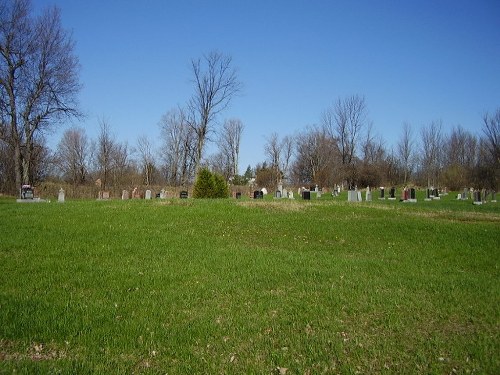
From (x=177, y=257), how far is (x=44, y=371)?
5.16 m

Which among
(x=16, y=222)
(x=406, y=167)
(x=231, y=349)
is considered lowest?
(x=231, y=349)

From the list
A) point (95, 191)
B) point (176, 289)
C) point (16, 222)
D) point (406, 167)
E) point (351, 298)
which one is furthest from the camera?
point (406, 167)

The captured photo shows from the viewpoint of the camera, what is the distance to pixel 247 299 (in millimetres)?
6086

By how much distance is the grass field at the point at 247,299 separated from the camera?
411 cm

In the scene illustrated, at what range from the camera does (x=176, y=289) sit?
651 cm

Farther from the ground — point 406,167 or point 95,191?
point 406,167

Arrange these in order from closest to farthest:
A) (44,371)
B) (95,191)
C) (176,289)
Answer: (44,371) → (176,289) → (95,191)

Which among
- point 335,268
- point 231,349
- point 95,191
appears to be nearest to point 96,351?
point 231,349

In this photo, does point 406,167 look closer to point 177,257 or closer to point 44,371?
point 177,257

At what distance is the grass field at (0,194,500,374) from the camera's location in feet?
13.5

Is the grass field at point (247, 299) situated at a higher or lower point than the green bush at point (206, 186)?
lower

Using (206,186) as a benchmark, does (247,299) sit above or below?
below

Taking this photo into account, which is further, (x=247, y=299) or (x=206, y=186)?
(x=206, y=186)

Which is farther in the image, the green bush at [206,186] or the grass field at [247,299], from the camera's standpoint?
the green bush at [206,186]
